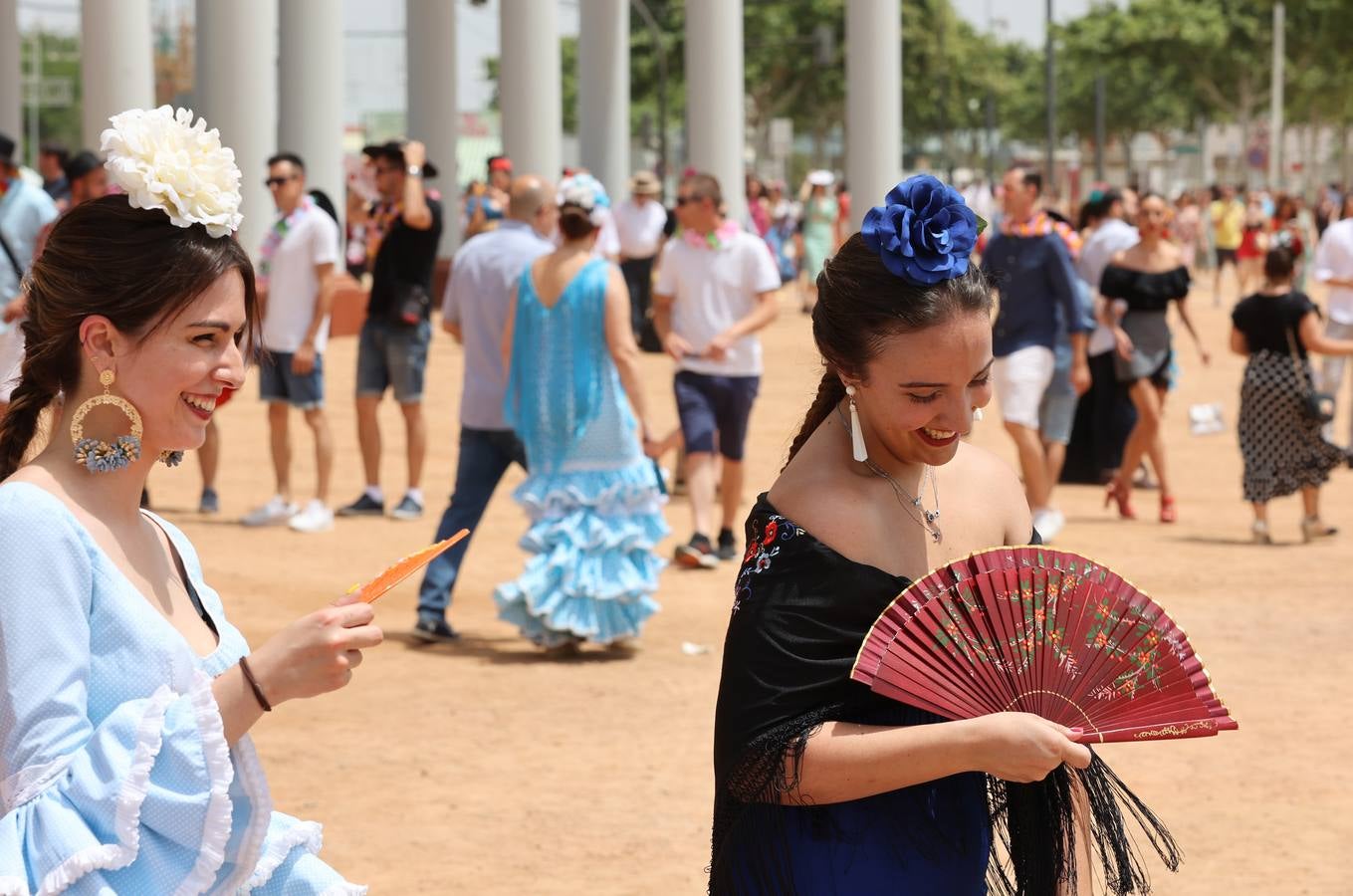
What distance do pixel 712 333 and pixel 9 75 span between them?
48.1 ft

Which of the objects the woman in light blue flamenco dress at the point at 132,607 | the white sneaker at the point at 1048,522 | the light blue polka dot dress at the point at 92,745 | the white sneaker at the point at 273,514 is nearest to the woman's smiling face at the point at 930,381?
the woman in light blue flamenco dress at the point at 132,607

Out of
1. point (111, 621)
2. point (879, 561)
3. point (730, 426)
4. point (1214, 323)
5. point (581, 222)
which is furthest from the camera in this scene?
point (1214, 323)

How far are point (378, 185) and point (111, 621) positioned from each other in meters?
9.77

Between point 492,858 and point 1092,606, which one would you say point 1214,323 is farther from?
point 1092,606

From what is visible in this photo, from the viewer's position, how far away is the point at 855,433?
2.97 meters

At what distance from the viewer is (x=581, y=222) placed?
8672 millimetres

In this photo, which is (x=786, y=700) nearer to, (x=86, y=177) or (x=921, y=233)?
(x=921, y=233)

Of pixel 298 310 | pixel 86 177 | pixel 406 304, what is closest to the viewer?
pixel 298 310

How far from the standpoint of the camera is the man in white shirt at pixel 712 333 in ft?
37.0

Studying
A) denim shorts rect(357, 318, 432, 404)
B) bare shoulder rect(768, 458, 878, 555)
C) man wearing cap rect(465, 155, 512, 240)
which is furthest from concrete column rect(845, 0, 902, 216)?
bare shoulder rect(768, 458, 878, 555)

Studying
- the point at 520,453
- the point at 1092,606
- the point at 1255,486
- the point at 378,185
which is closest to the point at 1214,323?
the point at 1255,486

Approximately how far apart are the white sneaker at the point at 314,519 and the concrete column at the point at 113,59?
754 centimetres

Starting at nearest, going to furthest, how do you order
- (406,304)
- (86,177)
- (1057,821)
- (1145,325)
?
1. (1057,821)
2. (406,304)
3. (1145,325)
4. (86,177)

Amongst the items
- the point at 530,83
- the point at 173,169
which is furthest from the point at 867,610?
the point at 530,83
